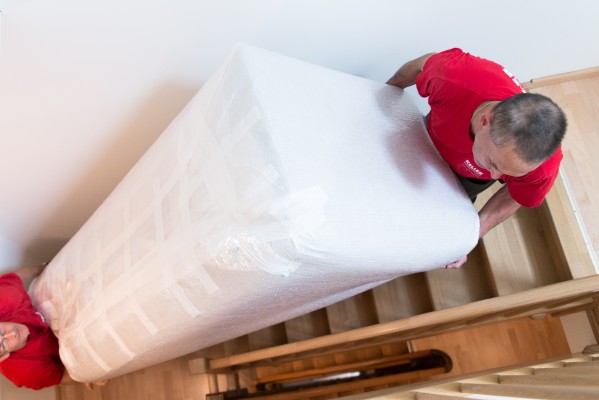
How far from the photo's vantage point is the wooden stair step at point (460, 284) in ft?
5.62

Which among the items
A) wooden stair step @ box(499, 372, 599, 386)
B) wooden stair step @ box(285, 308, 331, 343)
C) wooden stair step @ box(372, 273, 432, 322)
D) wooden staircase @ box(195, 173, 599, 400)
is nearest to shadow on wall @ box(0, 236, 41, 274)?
wooden staircase @ box(195, 173, 599, 400)

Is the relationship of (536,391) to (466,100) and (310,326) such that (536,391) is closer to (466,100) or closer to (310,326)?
(466,100)

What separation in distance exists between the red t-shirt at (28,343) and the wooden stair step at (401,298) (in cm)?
128

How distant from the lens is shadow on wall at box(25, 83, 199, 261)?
155cm

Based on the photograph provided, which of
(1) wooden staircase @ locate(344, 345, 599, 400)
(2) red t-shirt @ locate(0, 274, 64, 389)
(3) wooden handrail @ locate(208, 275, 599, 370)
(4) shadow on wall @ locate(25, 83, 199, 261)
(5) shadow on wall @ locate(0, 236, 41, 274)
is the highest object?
(4) shadow on wall @ locate(25, 83, 199, 261)

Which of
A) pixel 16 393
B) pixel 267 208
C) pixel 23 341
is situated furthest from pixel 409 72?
pixel 16 393

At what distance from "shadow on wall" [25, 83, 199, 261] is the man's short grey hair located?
0.97 m

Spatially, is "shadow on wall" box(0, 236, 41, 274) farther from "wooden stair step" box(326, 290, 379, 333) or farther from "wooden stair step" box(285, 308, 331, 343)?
"wooden stair step" box(326, 290, 379, 333)

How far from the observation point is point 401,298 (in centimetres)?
185

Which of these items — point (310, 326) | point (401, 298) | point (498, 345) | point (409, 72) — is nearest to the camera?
point (409, 72)

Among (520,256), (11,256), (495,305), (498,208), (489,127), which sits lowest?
(495,305)

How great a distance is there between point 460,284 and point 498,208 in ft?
1.75

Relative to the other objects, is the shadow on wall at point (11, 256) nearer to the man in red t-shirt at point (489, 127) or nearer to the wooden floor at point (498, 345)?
the wooden floor at point (498, 345)

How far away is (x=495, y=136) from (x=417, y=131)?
296mm
